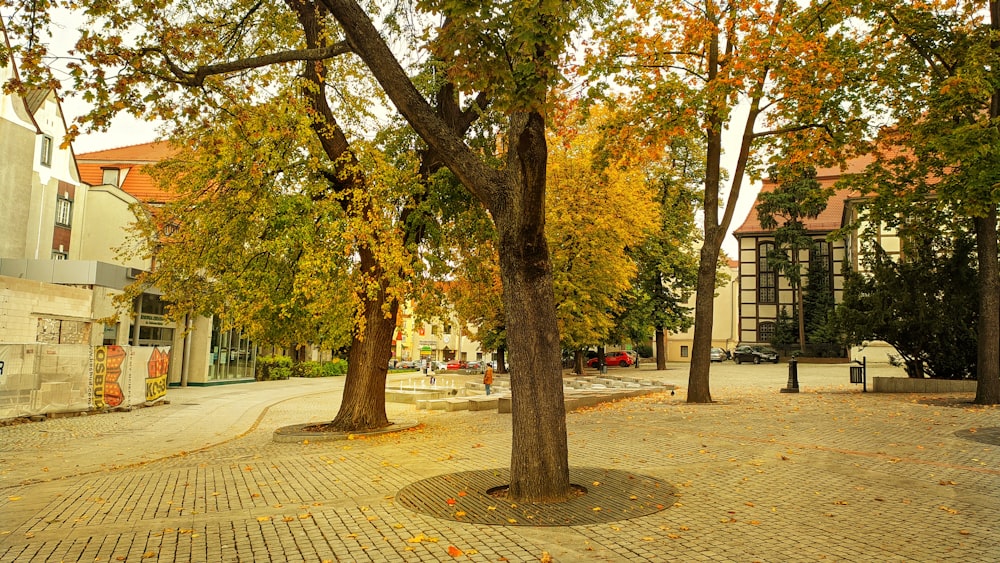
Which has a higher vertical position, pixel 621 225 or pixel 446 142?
pixel 621 225

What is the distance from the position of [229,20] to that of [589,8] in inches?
246

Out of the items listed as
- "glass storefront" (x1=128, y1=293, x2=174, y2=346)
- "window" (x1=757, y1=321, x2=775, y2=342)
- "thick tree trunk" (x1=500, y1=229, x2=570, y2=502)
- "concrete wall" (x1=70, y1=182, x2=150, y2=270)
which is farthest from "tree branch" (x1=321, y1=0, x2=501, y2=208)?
"window" (x1=757, y1=321, x2=775, y2=342)

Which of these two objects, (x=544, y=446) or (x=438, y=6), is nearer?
(x=438, y=6)

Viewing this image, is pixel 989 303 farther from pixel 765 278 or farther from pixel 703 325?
pixel 765 278

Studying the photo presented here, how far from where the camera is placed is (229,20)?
11914 millimetres

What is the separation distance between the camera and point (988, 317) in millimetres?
15633

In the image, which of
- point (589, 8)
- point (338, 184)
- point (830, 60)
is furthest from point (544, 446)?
point (830, 60)

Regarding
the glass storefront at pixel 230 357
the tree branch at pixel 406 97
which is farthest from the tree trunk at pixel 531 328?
the glass storefront at pixel 230 357

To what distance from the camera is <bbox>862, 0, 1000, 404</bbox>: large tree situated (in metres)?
14.4

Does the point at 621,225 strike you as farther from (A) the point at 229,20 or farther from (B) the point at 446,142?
(B) the point at 446,142

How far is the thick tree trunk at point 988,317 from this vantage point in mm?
15328

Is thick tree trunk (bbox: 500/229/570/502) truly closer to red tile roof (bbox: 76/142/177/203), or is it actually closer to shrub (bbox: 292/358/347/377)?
red tile roof (bbox: 76/142/177/203)

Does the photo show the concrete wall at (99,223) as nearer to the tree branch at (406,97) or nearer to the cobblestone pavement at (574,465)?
the cobblestone pavement at (574,465)

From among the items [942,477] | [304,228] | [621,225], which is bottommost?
[942,477]
